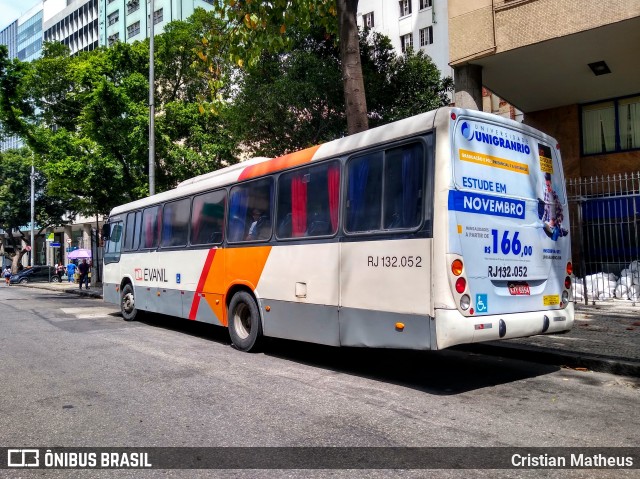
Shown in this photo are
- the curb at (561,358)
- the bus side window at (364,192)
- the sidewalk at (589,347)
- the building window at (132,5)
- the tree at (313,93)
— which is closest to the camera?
the bus side window at (364,192)

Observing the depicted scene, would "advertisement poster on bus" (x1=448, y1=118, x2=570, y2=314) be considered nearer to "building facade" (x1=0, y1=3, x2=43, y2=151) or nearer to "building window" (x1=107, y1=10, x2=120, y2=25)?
"building window" (x1=107, y1=10, x2=120, y2=25)

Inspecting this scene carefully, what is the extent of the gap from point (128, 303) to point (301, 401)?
8502mm

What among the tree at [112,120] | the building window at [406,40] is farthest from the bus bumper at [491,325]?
the building window at [406,40]

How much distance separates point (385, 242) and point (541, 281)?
1.98m

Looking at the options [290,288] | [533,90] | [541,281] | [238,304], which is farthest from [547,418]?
[533,90]

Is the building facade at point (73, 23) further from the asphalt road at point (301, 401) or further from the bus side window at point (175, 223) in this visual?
the asphalt road at point (301, 401)

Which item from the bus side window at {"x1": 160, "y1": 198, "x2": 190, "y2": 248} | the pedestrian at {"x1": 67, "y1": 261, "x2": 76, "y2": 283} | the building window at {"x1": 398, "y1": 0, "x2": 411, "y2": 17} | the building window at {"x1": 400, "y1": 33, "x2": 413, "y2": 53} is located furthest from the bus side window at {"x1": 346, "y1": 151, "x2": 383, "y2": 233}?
the building window at {"x1": 398, "y1": 0, "x2": 411, "y2": 17}

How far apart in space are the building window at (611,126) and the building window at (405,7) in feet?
85.5

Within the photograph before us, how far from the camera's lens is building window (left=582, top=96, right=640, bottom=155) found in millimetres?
15328

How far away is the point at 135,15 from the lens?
51.4 meters

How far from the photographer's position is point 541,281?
6227 mm

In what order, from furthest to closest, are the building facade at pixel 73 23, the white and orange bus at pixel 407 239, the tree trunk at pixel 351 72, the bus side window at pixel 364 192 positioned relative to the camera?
1. the building facade at pixel 73 23
2. the tree trunk at pixel 351 72
3. the bus side window at pixel 364 192
4. the white and orange bus at pixel 407 239

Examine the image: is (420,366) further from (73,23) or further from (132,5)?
(73,23)

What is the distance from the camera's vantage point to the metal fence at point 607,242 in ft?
40.1
